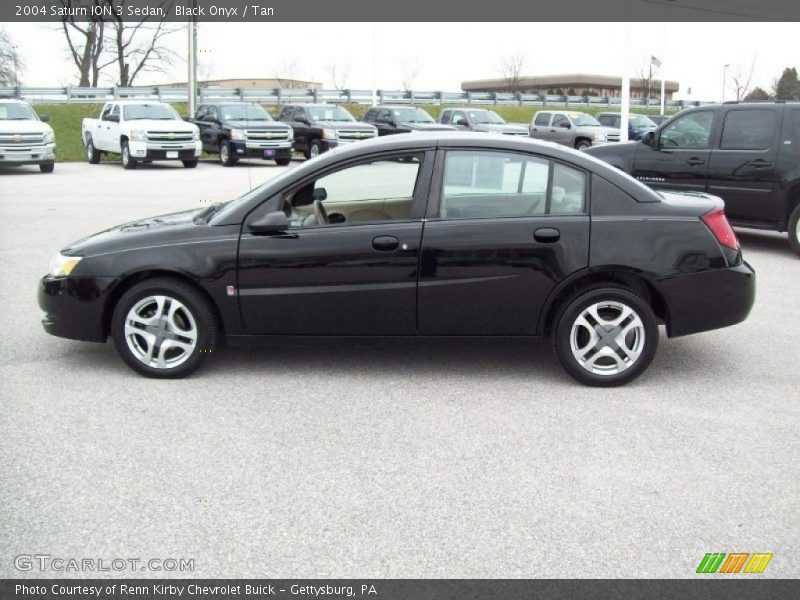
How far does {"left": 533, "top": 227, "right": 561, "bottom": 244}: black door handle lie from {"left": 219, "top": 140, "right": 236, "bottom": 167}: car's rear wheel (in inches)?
924

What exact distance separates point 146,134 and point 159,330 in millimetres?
21131

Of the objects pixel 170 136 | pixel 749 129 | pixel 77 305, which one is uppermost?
pixel 749 129

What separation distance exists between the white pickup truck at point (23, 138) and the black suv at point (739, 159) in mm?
18495

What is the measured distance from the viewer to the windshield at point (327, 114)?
30453mm

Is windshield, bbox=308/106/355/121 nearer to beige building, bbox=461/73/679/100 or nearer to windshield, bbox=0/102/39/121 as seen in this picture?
windshield, bbox=0/102/39/121

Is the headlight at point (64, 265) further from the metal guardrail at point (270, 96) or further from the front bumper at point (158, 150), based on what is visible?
the metal guardrail at point (270, 96)

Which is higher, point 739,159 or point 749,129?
point 749,129

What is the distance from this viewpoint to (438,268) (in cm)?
586

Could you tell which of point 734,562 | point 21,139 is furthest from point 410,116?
point 734,562

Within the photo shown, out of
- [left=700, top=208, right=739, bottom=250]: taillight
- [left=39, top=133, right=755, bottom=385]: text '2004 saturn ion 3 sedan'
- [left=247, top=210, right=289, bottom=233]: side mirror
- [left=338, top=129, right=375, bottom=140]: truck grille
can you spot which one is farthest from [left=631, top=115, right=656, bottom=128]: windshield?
[left=247, top=210, right=289, bottom=233]: side mirror

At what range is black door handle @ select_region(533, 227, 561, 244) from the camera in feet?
19.2

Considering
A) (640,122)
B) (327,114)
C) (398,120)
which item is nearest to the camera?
(327,114)

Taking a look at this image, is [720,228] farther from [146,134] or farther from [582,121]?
[582,121]
